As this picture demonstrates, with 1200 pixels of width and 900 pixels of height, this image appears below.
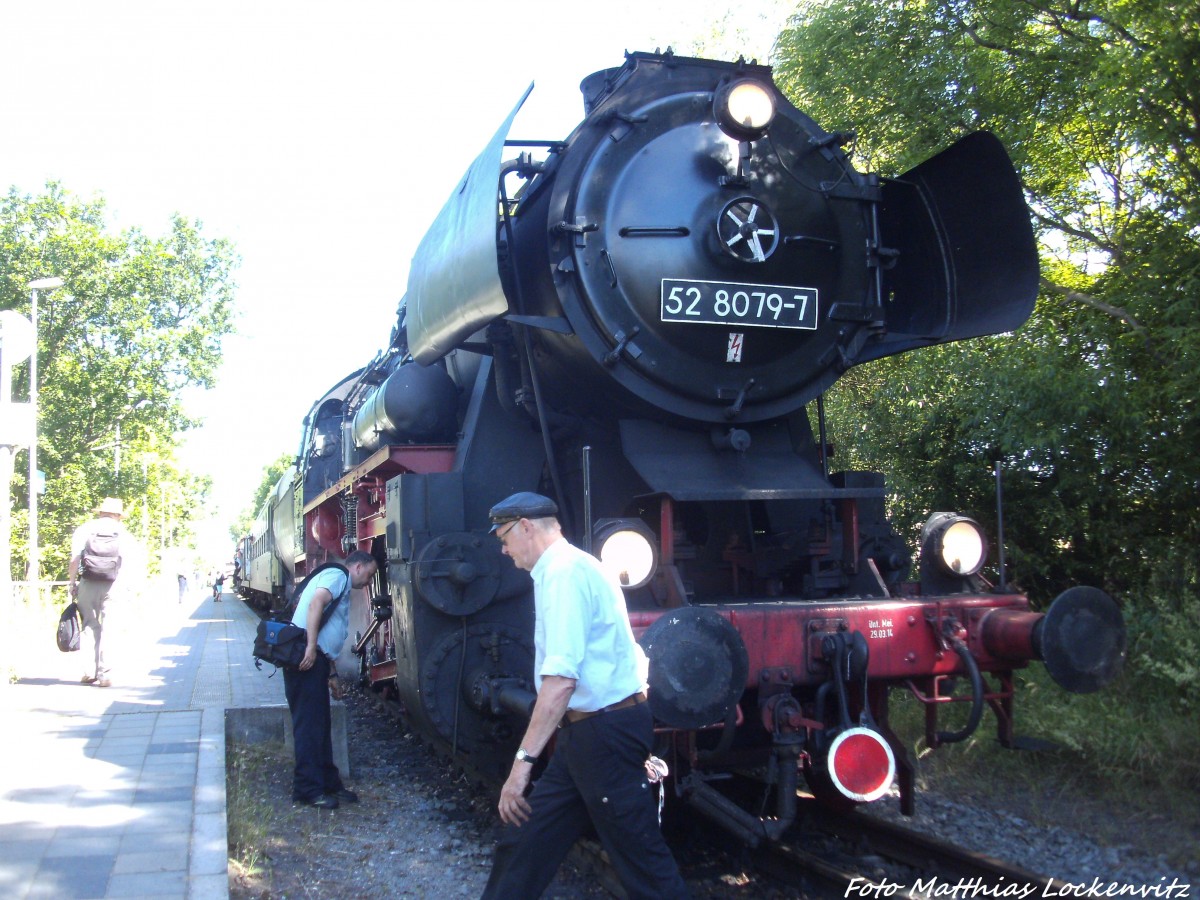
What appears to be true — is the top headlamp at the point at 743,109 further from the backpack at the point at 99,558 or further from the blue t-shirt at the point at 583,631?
the backpack at the point at 99,558

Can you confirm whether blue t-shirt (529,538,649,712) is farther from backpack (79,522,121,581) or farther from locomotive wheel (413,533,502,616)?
backpack (79,522,121,581)

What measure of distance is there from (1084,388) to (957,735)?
3294 millimetres

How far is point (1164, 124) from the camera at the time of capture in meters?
6.20

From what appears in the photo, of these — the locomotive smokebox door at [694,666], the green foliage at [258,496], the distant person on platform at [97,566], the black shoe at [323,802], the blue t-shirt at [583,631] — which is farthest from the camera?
the green foliage at [258,496]

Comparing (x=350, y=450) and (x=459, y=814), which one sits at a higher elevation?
(x=350, y=450)

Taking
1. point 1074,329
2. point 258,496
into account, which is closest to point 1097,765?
point 1074,329

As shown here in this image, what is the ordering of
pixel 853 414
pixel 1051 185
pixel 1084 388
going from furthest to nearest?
pixel 853 414 < pixel 1051 185 < pixel 1084 388

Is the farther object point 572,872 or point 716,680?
point 572,872

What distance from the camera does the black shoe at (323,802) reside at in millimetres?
5430

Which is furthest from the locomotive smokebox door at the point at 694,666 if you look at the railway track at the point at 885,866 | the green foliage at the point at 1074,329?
the green foliage at the point at 1074,329

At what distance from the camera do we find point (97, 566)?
26.9 ft

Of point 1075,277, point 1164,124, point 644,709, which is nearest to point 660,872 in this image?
point 644,709

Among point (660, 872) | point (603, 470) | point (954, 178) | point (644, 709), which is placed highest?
point (954, 178)

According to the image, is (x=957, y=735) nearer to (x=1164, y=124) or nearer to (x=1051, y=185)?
(x=1164, y=124)
